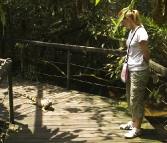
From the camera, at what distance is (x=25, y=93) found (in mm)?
5605

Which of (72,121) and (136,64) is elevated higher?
(136,64)

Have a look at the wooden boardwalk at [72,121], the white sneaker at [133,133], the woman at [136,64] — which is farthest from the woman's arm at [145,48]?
the wooden boardwalk at [72,121]

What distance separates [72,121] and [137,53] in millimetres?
1416

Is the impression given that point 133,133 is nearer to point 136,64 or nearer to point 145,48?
point 136,64

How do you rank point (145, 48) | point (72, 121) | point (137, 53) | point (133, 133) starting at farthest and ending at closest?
point (72, 121), point (133, 133), point (137, 53), point (145, 48)

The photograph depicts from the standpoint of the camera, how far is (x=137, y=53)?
340cm

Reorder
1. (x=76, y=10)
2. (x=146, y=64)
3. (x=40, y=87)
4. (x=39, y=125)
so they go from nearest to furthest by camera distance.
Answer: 1. (x=146, y=64)
2. (x=39, y=125)
3. (x=40, y=87)
4. (x=76, y=10)

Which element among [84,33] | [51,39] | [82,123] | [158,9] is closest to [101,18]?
[84,33]

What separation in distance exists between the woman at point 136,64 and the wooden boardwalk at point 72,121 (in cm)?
32

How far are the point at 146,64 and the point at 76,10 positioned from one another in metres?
5.95

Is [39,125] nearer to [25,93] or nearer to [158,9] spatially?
[25,93]

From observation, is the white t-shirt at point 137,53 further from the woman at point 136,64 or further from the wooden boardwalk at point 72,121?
the wooden boardwalk at point 72,121

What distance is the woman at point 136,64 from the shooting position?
3320 mm

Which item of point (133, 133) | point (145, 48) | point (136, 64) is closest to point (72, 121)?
point (133, 133)
